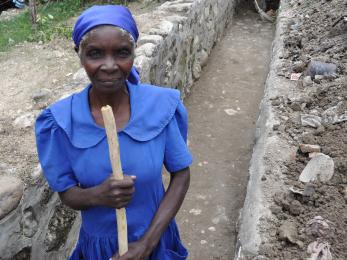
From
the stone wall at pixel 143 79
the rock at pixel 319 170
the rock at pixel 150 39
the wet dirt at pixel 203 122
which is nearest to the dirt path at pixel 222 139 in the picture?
the wet dirt at pixel 203 122

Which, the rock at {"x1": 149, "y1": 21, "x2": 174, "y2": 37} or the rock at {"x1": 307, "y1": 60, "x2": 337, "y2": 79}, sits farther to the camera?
the rock at {"x1": 149, "y1": 21, "x2": 174, "y2": 37}

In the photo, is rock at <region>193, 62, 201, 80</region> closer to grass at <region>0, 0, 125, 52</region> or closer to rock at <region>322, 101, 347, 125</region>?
grass at <region>0, 0, 125, 52</region>

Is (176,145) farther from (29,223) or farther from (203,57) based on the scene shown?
(203,57)

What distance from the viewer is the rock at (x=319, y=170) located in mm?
2582

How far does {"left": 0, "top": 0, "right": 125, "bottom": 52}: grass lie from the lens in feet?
16.0

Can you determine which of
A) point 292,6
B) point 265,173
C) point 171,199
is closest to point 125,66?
point 171,199

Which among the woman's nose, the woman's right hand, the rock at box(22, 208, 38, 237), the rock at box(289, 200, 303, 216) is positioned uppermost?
the woman's nose

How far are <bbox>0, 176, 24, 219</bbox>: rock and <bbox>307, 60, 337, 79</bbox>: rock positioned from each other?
2621mm

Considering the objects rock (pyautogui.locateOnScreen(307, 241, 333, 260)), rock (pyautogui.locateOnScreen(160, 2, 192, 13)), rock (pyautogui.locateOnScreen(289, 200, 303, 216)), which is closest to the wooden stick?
rock (pyautogui.locateOnScreen(307, 241, 333, 260))

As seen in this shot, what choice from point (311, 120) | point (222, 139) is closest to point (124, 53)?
point (311, 120)

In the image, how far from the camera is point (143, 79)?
360 cm

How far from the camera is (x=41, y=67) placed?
422 cm

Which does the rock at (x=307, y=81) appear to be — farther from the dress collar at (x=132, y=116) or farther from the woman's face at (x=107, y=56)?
the woman's face at (x=107, y=56)

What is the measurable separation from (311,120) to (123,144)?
1.92m
